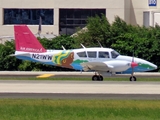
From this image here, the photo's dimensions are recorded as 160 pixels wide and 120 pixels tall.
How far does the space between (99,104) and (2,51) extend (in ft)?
94.5

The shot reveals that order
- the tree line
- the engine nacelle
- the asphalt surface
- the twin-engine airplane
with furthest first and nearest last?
the tree line < the twin-engine airplane < the engine nacelle < the asphalt surface

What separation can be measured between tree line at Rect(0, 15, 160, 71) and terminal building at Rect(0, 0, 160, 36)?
11.5 m

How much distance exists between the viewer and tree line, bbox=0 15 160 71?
159ft

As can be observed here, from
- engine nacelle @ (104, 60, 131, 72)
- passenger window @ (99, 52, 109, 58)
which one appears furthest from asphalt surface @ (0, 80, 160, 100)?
passenger window @ (99, 52, 109, 58)

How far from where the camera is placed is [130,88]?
1116 inches

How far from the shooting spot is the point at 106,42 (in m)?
50.4

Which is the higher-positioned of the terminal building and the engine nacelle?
the terminal building

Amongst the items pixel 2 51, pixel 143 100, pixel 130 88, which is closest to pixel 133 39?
pixel 2 51

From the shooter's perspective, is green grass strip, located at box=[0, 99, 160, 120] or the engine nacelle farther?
the engine nacelle

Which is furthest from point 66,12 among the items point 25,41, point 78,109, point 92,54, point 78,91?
point 78,109

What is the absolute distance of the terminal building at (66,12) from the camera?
210 ft

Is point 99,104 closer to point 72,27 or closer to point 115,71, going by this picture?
point 115,71

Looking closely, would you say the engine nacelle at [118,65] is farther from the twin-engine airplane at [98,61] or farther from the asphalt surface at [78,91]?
the asphalt surface at [78,91]

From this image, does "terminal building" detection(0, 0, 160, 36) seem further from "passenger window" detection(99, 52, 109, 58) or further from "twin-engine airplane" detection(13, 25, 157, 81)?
"passenger window" detection(99, 52, 109, 58)
